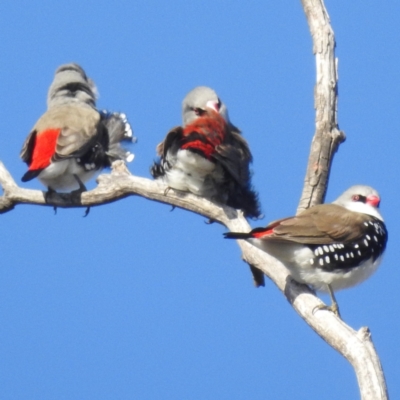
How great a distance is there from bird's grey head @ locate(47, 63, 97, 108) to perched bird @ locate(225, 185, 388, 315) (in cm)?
290

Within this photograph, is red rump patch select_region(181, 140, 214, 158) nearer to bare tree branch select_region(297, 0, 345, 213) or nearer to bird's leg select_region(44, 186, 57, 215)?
bare tree branch select_region(297, 0, 345, 213)

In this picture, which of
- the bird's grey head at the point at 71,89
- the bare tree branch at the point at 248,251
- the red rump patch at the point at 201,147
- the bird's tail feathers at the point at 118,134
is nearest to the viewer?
the bare tree branch at the point at 248,251

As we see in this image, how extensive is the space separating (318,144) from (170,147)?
1091 millimetres

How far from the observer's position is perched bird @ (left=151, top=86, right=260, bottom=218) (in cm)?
684

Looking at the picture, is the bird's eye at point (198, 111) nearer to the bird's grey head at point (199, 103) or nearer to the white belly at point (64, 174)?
the bird's grey head at point (199, 103)

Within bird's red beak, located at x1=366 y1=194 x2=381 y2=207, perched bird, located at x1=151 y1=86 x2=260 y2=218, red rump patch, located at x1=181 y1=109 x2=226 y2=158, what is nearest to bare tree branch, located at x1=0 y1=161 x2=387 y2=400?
perched bird, located at x1=151 y1=86 x2=260 y2=218

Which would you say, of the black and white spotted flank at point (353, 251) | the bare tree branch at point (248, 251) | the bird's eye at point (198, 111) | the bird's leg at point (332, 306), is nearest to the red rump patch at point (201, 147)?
the bare tree branch at point (248, 251)

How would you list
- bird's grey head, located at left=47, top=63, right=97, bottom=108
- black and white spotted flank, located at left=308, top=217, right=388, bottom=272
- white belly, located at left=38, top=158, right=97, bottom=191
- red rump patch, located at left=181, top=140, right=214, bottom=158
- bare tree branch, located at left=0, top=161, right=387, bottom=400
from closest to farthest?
bare tree branch, located at left=0, top=161, right=387, bottom=400, black and white spotted flank, located at left=308, top=217, right=388, bottom=272, red rump patch, located at left=181, top=140, right=214, bottom=158, white belly, located at left=38, top=158, right=97, bottom=191, bird's grey head, located at left=47, top=63, right=97, bottom=108

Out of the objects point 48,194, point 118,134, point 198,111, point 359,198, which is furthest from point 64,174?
point 359,198

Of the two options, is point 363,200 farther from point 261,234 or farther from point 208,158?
point 261,234

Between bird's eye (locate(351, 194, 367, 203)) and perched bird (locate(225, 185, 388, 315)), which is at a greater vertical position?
bird's eye (locate(351, 194, 367, 203))

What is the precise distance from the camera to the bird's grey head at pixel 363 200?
6.82 m

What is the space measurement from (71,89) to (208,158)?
232cm

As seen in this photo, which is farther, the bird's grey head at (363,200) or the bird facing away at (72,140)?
the bird facing away at (72,140)
